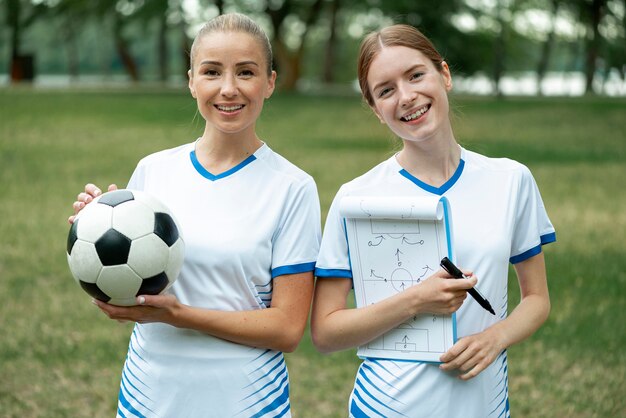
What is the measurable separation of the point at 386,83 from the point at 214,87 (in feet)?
1.58

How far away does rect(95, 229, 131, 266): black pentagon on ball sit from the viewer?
2438 mm

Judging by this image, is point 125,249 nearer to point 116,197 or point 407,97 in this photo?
point 116,197

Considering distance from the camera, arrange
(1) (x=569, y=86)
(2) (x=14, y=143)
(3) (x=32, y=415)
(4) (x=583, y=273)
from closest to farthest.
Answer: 1. (3) (x=32, y=415)
2. (4) (x=583, y=273)
3. (2) (x=14, y=143)
4. (1) (x=569, y=86)

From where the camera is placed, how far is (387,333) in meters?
2.55

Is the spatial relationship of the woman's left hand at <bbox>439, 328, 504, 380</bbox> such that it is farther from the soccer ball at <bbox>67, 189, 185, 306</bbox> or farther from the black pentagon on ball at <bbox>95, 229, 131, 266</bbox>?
the black pentagon on ball at <bbox>95, 229, 131, 266</bbox>

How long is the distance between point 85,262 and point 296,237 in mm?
584

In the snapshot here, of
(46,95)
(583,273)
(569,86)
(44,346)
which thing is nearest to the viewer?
(44,346)

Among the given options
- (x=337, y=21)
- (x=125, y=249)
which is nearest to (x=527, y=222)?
(x=125, y=249)

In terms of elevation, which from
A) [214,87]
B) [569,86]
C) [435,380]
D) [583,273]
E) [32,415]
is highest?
[214,87]

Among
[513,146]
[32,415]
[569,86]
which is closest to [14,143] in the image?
[513,146]

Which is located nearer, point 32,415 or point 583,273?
point 32,415

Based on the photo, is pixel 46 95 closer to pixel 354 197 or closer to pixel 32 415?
pixel 32 415

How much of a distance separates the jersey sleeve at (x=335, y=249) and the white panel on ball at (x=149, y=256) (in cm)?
45

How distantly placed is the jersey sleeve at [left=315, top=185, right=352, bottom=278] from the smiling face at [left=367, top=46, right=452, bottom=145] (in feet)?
0.86
